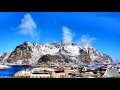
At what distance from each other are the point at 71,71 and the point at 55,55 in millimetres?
342

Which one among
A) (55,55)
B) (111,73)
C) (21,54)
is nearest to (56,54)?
(55,55)

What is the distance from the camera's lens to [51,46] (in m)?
5.04

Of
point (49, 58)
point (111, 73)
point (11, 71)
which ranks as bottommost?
point (111, 73)

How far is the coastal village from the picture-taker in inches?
197

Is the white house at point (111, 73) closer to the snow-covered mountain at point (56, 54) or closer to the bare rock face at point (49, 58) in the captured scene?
the snow-covered mountain at point (56, 54)

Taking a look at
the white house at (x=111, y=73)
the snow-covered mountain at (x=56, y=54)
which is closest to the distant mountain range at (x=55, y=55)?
the snow-covered mountain at (x=56, y=54)

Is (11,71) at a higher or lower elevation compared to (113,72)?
higher

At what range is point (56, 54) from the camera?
5051 millimetres

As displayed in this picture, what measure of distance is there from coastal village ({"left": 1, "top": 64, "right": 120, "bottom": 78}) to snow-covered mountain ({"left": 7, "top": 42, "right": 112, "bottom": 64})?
89 millimetres

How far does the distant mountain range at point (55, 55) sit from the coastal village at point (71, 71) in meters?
0.08

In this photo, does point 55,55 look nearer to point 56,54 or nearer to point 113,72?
point 56,54
